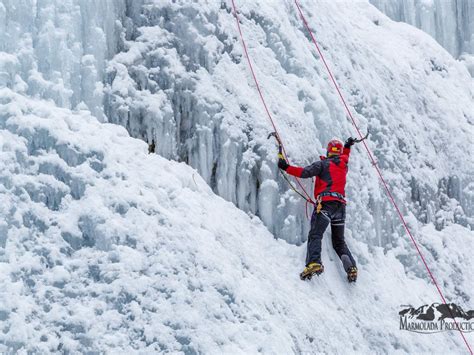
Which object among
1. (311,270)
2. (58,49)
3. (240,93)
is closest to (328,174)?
(311,270)

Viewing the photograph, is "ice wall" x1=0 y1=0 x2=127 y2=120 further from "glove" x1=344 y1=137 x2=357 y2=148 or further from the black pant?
"glove" x1=344 y1=137 x2=357 y2=148

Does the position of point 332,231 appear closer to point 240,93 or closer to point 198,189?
point 198,189

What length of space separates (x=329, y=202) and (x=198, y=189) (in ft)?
4.80

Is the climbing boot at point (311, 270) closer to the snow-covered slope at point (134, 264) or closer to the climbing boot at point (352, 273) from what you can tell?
the snow-covered slope at point (134, 264)

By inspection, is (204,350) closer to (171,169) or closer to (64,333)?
(64,333)

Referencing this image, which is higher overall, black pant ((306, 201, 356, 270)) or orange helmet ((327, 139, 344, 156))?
orange helmet ((327, 139, 344, 156))

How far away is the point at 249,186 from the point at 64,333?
276 centimetres

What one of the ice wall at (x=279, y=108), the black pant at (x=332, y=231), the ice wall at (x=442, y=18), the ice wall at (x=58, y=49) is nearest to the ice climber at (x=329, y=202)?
the black pant at (x=332, y=231)

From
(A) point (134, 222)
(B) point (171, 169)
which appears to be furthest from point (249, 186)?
(A) point (134, 222)

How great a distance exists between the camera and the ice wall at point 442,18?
39.0 feet

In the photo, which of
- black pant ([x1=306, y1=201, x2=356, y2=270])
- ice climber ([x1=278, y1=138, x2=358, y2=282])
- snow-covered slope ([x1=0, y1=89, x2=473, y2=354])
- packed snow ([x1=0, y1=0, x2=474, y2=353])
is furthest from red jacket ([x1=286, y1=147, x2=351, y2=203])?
snow-covered slope ([x1=0, y1=89, x2=473, y2=354])

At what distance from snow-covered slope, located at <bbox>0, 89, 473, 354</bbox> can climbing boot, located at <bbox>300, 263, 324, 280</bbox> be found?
0.13 metres

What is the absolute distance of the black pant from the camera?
679 cm

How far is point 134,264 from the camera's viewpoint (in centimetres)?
574
